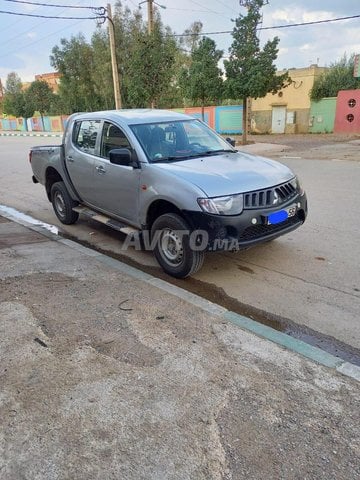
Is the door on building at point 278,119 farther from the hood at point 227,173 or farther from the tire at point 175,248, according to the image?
the tire at point 175,248

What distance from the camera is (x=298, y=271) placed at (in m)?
4.66

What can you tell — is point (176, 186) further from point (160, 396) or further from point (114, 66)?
point (114, 66)

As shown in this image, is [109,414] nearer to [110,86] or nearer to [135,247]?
[135,247]

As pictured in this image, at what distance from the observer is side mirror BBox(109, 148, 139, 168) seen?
4508 millimetres

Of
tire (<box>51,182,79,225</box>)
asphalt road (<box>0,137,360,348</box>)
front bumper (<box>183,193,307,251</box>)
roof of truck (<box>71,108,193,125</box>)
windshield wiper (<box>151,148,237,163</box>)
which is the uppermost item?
roof of truck (<box>71,108,193,125</box>)

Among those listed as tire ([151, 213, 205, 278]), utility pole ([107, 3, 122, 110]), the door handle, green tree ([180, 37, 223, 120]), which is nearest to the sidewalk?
tire ([151, 213, 205, 278])

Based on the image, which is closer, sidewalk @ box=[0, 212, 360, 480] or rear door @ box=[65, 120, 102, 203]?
sidewalk @ box=[0, 212, 360, 480]

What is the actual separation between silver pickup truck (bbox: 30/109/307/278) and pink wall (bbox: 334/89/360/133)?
23.5m

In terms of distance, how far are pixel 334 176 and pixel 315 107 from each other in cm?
1903

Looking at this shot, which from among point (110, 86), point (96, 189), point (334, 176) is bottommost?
point (334, 176)

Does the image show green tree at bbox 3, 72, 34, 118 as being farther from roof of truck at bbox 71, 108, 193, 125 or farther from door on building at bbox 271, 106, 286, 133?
roof of truck at bbox 71, 108, 193, 125

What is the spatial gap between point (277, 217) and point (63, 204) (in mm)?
3858

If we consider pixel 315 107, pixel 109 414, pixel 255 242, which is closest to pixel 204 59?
pixel 315 107

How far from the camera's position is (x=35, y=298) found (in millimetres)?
4121
